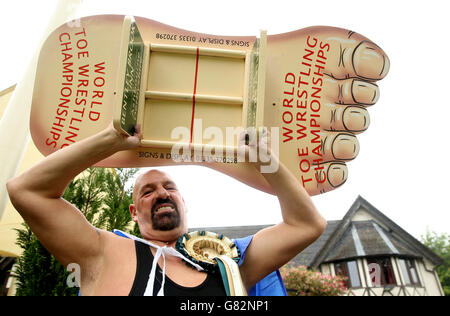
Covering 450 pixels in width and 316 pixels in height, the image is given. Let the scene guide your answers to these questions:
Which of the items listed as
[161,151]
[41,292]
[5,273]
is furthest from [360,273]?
[161,151]

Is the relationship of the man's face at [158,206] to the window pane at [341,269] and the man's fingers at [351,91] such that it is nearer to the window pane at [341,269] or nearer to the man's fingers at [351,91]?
the man's fingers at [351,91]

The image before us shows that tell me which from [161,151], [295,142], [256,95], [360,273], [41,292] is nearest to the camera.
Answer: [256,95]

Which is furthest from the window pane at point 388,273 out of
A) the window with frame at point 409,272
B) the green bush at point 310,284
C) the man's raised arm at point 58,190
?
the man's raised arm at point 58,190

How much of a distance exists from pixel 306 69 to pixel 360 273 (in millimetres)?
12157

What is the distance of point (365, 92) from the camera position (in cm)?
156

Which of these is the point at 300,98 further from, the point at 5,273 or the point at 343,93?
the point at 5,273

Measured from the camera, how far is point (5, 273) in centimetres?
669

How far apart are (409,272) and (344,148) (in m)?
13.5

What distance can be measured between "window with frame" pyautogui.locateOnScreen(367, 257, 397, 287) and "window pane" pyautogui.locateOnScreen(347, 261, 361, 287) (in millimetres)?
472

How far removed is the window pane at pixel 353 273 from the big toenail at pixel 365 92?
39.1 feet

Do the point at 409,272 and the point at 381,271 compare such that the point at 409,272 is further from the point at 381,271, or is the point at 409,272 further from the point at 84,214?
the point at 84,214

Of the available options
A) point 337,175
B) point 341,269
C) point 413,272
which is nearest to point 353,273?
point 341,269

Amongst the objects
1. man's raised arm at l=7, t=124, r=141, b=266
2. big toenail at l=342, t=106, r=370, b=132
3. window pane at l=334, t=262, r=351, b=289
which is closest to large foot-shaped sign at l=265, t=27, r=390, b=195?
big toenail at l=342, t=106, r=370, b=132
